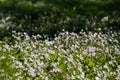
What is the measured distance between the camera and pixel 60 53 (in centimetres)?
1197

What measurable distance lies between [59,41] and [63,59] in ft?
6.47

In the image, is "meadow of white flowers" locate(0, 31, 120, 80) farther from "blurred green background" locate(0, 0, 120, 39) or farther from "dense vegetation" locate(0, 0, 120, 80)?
"blurred green background" locate(0, 0, 120, 39)

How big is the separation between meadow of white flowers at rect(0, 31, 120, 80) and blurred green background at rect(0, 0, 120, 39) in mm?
2337

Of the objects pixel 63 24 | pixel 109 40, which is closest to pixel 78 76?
pixel 109 40

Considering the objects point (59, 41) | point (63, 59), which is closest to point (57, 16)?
point (59, 41)

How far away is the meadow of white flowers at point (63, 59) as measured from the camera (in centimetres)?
1019

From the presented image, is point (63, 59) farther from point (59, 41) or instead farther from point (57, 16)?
point (57, 16)

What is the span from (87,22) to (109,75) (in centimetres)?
671

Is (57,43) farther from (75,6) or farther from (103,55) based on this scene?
(75,6)

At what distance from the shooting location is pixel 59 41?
13.4 meters

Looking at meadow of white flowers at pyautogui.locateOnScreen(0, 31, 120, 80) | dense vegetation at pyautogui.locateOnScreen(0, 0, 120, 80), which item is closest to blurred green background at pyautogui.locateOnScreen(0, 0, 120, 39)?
dense vegetation at pyautogui.locateOnScreen(0, 0, 120, 80)

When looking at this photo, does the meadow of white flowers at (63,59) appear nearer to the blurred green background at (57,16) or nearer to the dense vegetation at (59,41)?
the dense vegetation at (59,41)

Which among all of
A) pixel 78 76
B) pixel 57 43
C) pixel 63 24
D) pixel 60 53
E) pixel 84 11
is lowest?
pixel 78 76

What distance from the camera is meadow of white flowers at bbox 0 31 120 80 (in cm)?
1019
